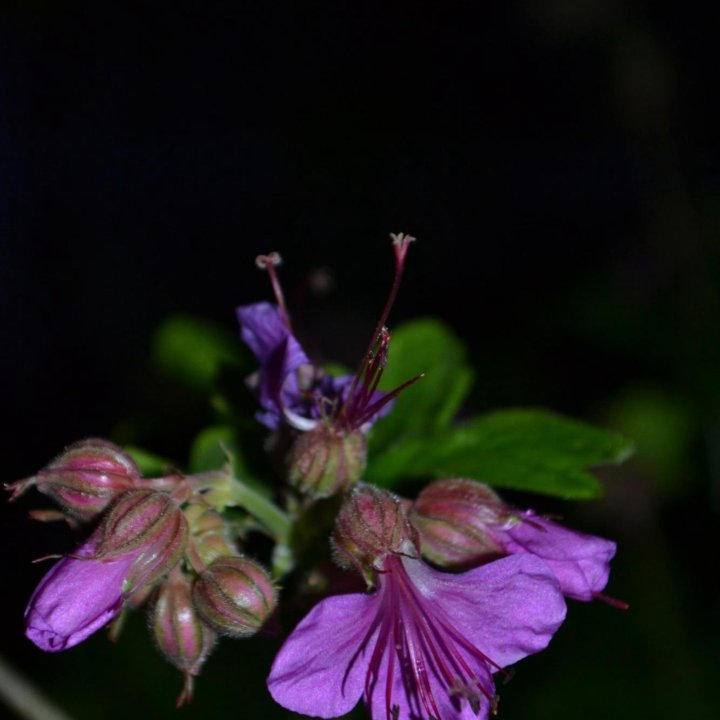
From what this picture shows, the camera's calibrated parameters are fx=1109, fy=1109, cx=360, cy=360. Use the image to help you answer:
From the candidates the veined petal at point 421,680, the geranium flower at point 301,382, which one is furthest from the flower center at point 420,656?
the geranium flower at point 301,382

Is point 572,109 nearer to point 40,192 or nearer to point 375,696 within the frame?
point 40,192

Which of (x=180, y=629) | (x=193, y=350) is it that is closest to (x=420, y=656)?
(x=180, y=629)

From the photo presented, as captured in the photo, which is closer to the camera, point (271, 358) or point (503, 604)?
point (503, 604)

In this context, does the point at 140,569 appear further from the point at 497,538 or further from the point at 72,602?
the point at 497,538

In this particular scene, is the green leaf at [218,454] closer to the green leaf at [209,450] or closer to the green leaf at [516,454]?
the green leaf at [209,450]

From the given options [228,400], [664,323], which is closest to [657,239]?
[664,323]

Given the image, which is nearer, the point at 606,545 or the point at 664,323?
the point at 606,545

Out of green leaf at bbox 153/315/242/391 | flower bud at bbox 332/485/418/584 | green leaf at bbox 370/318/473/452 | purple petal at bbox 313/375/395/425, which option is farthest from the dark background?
flower bud at bbox 332/485/418/584
